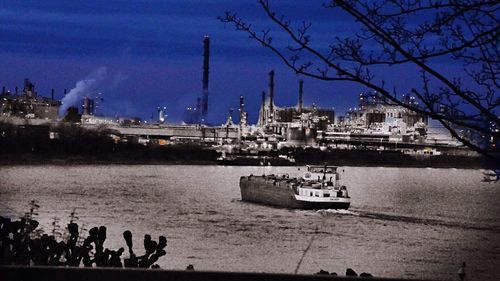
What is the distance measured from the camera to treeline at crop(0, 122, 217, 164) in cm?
7444

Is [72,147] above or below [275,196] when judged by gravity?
above

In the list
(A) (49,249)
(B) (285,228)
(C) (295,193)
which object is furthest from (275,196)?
(A) (49,249)

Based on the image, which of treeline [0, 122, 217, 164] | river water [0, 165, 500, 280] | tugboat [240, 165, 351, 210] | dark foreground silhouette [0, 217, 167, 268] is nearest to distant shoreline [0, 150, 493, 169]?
treeline [0, 122, 217, 164]

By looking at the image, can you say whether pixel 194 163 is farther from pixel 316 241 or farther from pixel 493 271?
pixel 493 271

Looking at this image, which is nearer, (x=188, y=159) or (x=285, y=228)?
(x=285, y=228)

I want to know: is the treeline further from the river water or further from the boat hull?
the boat hull

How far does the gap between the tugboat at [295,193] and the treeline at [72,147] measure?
2954 centimetres

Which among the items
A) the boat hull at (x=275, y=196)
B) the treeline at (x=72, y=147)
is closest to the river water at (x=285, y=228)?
the boat hull at (x=275, y=196)

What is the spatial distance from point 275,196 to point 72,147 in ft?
128

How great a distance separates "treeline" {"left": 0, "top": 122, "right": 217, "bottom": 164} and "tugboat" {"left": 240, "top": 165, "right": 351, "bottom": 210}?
29.5m

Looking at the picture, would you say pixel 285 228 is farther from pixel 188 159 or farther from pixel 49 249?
Result: pixel 188 159

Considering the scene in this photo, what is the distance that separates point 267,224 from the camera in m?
32.8

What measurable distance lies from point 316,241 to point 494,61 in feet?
80.5

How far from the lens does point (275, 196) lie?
1743 inches
